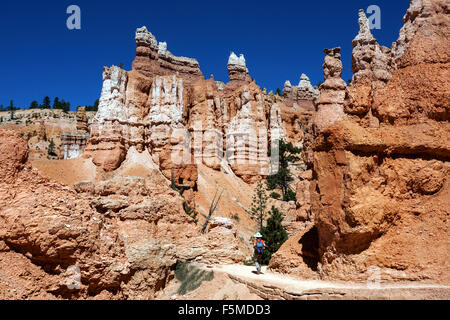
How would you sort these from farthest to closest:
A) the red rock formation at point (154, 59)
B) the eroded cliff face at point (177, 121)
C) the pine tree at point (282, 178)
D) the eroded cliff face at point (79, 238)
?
the red rock formation at point (154, 59)
the pine tree at point (282, 178)
the eroded cliff face at point (177, 121)
the eroded cliff face at point (79, 238)

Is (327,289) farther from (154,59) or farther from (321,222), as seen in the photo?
(154,59)

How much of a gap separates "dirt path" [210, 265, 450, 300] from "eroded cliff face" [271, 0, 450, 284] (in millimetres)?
379

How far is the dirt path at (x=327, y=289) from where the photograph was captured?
595 cm

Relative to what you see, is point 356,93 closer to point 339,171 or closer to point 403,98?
point 403,98

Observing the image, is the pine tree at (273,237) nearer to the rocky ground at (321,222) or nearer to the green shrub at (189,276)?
the rocky ground at (321,222)

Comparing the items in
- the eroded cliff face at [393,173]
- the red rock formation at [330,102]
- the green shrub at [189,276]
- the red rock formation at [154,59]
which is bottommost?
the green shrub at [189,276]

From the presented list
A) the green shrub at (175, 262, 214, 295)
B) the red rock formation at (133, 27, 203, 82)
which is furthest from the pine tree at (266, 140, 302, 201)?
the green shrub at (175, 262, 214, 295)

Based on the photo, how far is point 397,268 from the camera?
7125 mm

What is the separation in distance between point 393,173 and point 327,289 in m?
2.99

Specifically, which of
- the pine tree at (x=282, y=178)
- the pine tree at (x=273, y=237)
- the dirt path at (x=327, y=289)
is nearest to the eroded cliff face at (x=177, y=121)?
the pine tree at (x=282, y=178)

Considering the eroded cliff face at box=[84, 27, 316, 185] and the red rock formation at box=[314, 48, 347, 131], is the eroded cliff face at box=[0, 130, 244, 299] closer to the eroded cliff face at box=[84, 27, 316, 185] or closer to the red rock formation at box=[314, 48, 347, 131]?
the red rock formation at box=[314, 48, 347, 131]

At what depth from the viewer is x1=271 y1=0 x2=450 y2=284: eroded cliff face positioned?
7.39 meters

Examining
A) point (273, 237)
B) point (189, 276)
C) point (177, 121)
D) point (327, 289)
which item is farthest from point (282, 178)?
point (327, 289)

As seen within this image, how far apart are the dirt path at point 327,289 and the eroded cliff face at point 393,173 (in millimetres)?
379
